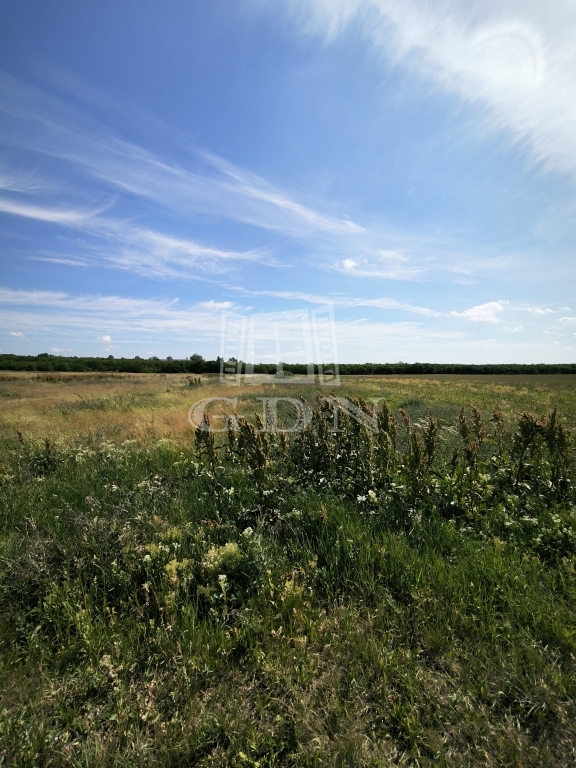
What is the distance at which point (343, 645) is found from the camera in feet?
8.00

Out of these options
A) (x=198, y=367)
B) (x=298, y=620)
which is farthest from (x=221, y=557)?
(x=198, y=367)

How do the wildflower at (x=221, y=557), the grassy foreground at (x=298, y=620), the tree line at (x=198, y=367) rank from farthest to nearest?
the tree line at (x=198, y=367) → the wildflower at (x=221, y=557) → the grassy foreground at (x=298, y=620)

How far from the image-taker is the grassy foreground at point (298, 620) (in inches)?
74.5

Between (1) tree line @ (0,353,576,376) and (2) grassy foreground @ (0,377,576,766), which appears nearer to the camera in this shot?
(2) grassy foreground @ (0,377,576,766)

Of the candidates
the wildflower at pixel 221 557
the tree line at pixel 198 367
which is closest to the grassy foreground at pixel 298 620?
the wildflower at pixel 221 557

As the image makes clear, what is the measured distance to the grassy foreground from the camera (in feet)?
6.21

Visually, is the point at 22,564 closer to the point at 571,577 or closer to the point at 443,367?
the point at 571,577

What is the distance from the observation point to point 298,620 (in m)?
2.65

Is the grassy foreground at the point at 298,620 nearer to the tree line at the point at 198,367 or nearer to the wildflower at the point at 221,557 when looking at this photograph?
the wildflower at the point at 221,557

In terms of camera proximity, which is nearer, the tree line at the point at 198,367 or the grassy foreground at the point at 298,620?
the grassy foreground at the point at 298,620

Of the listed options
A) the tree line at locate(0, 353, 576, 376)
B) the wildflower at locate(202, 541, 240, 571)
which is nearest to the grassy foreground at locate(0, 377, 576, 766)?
the wildflower at locate(202, 541, 240, 571)

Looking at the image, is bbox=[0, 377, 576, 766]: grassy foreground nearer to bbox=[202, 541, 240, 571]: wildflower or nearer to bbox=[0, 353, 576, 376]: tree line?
bbox=[202, 541, 240, 571]: wildflower

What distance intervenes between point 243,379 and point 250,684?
38.3 metres

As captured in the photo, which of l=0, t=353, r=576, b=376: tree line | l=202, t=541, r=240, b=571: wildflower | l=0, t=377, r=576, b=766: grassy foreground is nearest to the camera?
l=0, t=377, r=576, b=766: grassy foreground
